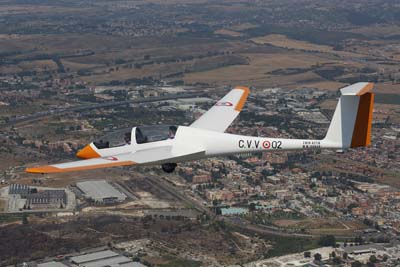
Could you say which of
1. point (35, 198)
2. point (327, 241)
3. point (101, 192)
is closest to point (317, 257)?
point (327, 241)

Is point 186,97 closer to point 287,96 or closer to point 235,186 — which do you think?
point 287,96

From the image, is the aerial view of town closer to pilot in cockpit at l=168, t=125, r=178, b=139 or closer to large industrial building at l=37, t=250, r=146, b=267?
large industrial building at l=37, t=250, r=146, b=267

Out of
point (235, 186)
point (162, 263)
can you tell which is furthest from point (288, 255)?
point (235, 186)

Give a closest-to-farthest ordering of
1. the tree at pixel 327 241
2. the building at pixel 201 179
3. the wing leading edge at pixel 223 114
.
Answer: the wing leading edge at pixel 223 114 < the tree at pixel 327 241 < the building at pixel 201 179

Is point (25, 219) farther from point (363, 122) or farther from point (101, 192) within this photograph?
point (363, 122)

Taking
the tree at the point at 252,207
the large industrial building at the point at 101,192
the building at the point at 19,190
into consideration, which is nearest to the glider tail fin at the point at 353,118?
the tree at the point at 252,207

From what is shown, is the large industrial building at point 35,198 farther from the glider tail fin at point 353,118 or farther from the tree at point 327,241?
the glider tail fin at point 353,118

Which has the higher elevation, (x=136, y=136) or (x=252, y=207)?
(x=136, y=136)
